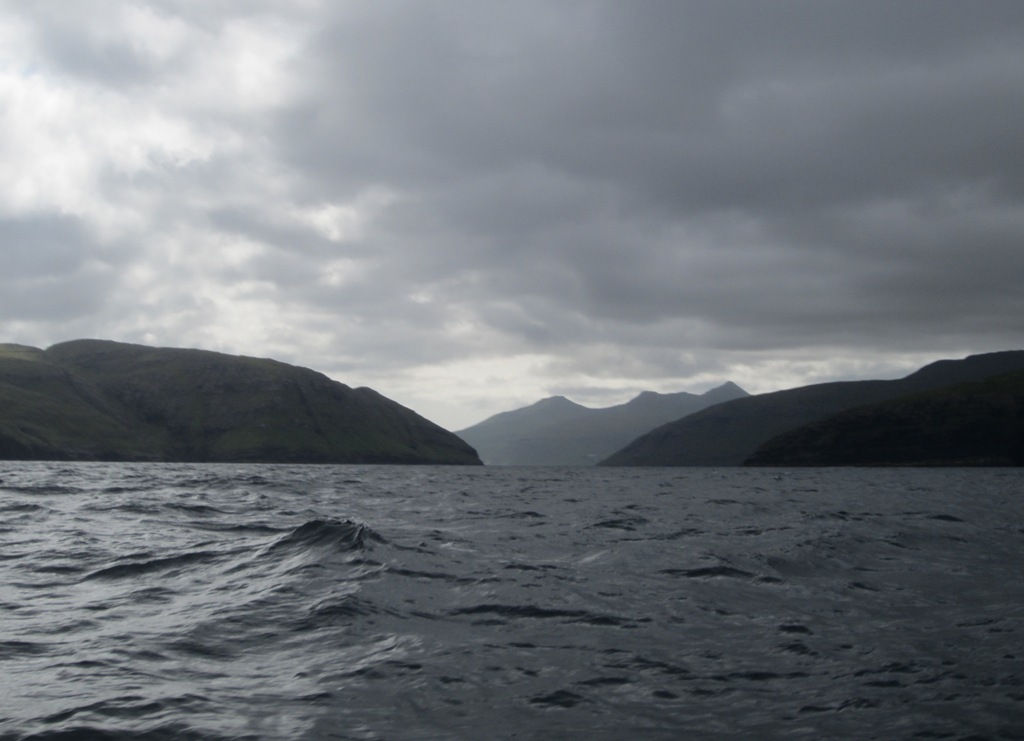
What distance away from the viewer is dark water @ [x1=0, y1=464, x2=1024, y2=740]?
32.5 ft

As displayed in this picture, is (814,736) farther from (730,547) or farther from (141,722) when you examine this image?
(730,547)

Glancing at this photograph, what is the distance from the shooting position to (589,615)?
1567 centimetres

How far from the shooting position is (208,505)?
4031 centimetres

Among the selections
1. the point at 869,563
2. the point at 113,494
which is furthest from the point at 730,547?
the point at 113,494

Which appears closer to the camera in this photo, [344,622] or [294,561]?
[344,622]

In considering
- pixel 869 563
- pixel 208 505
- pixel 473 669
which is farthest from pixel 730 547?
pixel 208 505

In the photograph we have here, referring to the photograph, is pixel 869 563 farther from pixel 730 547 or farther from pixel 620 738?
pixel 620 738

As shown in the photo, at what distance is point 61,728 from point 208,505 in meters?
32.9

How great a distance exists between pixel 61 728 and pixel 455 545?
17.1m

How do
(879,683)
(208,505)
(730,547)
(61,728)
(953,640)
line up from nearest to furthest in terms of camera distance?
(61,728)
(879,683)
(953,640)
(730,547)
(208,505)

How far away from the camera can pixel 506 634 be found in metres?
14.4

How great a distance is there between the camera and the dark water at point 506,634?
390 inches

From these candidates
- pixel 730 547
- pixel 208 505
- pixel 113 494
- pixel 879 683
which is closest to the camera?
pixel 879 683

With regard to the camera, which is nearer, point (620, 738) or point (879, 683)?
point (620, 738)
